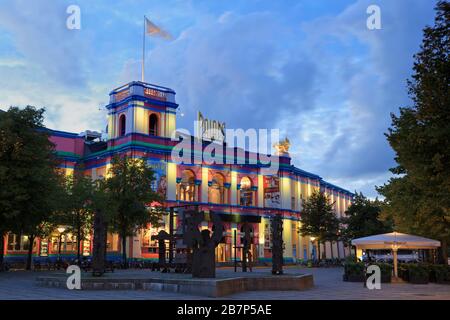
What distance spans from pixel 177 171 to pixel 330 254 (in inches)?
1480

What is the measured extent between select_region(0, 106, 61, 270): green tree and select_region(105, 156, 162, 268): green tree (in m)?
6.81

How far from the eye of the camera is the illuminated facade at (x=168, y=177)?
54062 mm

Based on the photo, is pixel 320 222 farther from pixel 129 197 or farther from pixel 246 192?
pixel 129 197

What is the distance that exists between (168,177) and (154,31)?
17050mm

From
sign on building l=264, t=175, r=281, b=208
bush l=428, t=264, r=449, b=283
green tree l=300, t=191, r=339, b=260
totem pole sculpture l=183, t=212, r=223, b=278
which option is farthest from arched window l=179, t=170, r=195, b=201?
totem pole sculpture l=183, t=212, r=223, b=278

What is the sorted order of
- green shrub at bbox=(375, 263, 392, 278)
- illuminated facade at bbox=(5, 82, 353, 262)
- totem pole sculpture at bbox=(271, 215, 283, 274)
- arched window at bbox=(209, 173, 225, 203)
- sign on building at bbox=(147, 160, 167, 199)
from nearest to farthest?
totem pole sculpture at bbox=(271, 215, 283, 274)
green shrub at bbox=(375, 263, 392, 278)
illuminated facade at bbox=(5, 82, 353, 262)
sign on building at bbox=(147, 160, 167, 199)
arched window at bbox=(209, 173, 225, 203)

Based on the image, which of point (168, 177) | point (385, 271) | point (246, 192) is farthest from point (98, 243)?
point (246, 192)

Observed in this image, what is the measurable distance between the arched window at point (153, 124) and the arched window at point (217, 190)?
31.6 feet

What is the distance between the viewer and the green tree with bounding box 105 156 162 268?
43469mm

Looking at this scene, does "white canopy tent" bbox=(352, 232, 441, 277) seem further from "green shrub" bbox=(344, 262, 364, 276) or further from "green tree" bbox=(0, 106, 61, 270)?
"green tree" bbox=(0, 106, 61, 270)

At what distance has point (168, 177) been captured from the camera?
2212 inches
